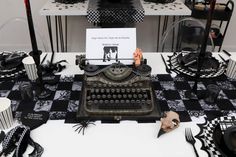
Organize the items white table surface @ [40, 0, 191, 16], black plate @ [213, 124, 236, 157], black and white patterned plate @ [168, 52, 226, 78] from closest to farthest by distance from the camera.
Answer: black plate @ [213, 124, 236, 157]
black and white patterned plate @ [168, 52, 226, 78]
white table surface @ [40, 0, 191, 16]

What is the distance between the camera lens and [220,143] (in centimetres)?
77

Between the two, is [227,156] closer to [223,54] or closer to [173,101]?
[173,101]

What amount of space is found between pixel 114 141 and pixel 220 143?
1.18 feet

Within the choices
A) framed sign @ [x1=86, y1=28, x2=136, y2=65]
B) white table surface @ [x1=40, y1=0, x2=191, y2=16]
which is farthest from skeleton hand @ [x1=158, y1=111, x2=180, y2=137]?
white table surface @ [x1=40, y1=0, x2=191, y2=16]

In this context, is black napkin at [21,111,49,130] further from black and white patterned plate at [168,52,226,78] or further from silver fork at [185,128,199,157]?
black and white patterned plate at [168,52,226,78]

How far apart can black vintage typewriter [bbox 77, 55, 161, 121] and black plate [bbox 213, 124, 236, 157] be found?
0.21 meters

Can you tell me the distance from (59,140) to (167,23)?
2351 millimetres

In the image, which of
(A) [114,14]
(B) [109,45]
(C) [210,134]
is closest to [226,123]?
(C) [210,134]

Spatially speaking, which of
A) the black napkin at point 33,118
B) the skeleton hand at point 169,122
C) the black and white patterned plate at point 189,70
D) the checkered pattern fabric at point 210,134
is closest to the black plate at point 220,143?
the checkered pattern fabric at point 210,134

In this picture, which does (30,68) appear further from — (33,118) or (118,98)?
(118,98)

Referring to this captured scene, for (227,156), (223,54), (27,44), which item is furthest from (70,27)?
(227,156)

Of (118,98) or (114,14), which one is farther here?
(114,14)

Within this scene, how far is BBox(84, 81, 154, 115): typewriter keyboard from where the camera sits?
2.97 feet

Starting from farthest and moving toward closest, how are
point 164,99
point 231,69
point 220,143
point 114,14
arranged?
point 114,14 < point 231,69 < point 164,99 < point 220,143
